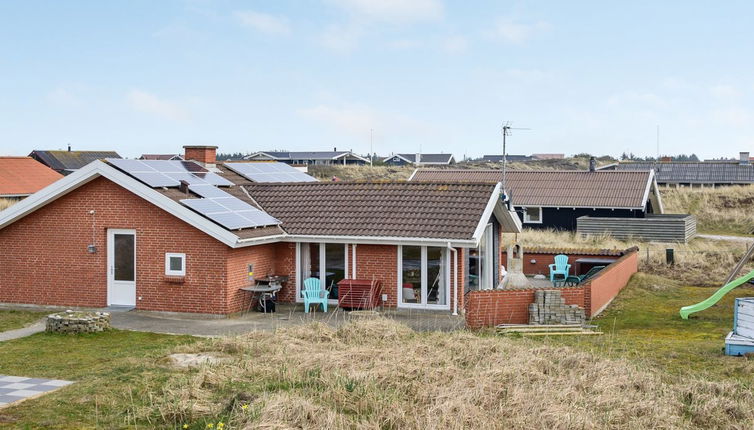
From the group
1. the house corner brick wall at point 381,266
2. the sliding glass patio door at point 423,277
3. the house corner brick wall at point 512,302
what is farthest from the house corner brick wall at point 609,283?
the house corner brick wall at point 381,266

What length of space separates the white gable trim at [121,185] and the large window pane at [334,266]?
315 cm

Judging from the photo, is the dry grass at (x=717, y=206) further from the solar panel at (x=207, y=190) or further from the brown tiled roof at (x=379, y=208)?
the solar panel at (x=207, y=190)

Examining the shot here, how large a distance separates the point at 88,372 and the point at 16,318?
7528mm

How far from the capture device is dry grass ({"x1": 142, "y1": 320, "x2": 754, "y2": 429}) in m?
10.3

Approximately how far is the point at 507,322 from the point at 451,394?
866cm

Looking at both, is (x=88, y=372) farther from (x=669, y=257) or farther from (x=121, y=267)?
(x=669, y=257)

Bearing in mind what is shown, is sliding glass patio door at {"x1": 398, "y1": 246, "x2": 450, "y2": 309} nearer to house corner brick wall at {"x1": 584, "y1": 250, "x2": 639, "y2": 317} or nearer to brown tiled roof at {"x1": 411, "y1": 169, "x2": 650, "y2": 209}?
house corner brick wall at {"x1": 584, "y1": 250, "x2": 639, "y2": 317}

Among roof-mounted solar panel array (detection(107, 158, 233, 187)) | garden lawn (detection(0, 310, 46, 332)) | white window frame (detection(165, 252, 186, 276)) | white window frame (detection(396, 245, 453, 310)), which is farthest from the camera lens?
roof-mounted solar panel array (detection(107, 158, 233, 187))

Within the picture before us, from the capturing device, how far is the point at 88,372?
13.6 m

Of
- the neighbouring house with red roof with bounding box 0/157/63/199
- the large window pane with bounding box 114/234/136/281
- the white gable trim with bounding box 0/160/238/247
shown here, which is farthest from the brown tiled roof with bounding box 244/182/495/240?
the neighbouring house with red roof with bounding box 0/157/63/199

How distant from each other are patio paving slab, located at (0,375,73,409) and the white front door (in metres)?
7.73

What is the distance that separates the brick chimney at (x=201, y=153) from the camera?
2656cm

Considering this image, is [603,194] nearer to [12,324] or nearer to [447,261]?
[447,261]

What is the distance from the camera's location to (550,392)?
11.4 meters
